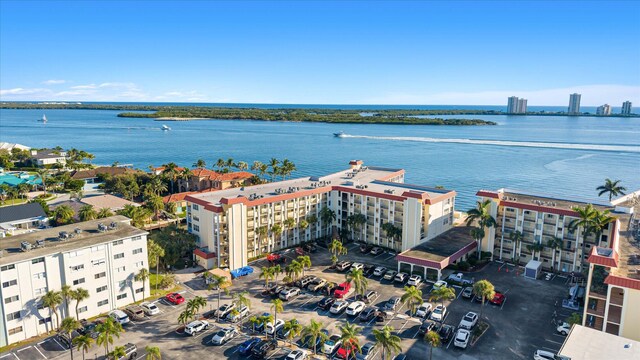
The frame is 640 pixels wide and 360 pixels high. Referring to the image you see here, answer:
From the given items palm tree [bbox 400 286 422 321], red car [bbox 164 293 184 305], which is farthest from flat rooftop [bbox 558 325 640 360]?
red car [bbox 164 293 184 305]

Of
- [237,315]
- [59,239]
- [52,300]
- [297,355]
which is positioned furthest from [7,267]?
[297,355]

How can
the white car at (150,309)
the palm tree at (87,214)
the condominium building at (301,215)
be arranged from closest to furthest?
the white car at (150,309) < the condominium building at (301,215) < the palm tree at (87,214)

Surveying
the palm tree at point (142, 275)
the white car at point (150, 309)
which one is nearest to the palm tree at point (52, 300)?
the palm tree at point (142, 275)

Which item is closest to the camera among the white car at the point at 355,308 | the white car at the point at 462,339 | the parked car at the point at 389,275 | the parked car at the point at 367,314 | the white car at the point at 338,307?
the white car at the point at 462,339

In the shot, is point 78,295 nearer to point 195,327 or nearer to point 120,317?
point 120,317

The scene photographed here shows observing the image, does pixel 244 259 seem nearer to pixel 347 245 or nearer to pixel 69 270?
pixel 347 245

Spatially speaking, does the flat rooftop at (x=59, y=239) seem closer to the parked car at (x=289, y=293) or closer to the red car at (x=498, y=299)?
the parked car at (x=289, y=293)

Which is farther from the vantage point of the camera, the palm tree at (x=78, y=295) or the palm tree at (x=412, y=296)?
the palm tree at (x=78, y=295)
